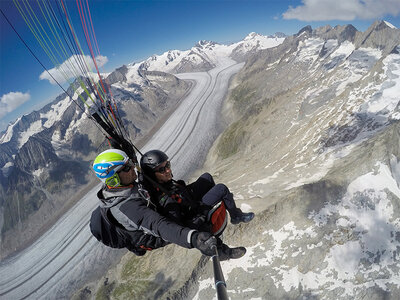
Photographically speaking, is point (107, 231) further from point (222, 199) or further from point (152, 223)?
point (222, 199)

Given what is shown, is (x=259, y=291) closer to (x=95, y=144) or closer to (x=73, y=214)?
(x=73, y=214)

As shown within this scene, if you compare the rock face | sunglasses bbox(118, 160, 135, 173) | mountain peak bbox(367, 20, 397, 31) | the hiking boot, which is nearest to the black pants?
the hiking boot

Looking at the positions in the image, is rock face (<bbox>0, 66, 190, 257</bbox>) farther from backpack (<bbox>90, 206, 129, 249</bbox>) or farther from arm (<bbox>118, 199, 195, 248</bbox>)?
arm (<bbox>118, 199, 195, 248</bbox>)

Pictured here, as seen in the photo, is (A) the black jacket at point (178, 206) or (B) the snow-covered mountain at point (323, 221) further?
(B) the snow-covered mountain at point (323, 221)

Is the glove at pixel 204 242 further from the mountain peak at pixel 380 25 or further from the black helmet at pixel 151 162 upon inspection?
the mountain peak at pixel 380 25

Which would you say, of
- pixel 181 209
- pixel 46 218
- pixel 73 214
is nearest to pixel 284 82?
pixel 73 214

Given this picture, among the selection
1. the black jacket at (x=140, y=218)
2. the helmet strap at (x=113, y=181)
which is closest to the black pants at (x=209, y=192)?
the black jacket at (x=140, y=218)
